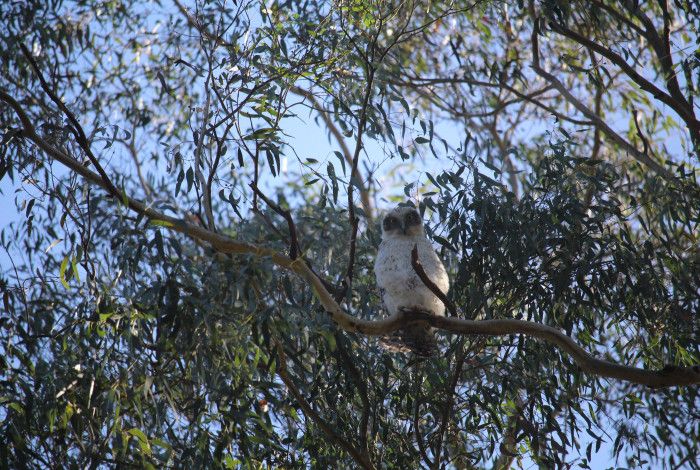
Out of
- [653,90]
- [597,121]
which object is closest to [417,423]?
[653,90]

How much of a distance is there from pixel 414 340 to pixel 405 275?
0.30 m

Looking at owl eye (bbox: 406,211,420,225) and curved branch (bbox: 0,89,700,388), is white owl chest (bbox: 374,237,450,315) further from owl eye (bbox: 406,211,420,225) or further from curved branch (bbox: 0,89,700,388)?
curved branch (bbox: 0,89,700,388)

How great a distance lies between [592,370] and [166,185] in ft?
9.55

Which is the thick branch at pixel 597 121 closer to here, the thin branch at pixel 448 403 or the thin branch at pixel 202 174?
the thin branch at pixel 448 403

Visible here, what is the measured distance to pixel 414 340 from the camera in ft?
10.3

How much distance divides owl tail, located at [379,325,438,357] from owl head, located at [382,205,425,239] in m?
0.56

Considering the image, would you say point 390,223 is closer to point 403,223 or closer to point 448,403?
point 403,223

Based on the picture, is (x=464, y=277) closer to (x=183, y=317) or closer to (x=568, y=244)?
(x=568, y=244)

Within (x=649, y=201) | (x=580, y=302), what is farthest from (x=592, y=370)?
(x=649, y=201)

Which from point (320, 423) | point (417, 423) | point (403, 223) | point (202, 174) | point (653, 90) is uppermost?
point (653, 90)

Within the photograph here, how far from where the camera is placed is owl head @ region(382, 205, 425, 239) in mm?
3633

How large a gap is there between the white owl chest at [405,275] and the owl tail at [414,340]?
148mm

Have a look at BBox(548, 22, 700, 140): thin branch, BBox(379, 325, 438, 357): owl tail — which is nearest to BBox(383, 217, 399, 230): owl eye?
BBox(379, 325, 438, 357): owl tail

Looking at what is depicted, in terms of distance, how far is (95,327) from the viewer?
292 cm
